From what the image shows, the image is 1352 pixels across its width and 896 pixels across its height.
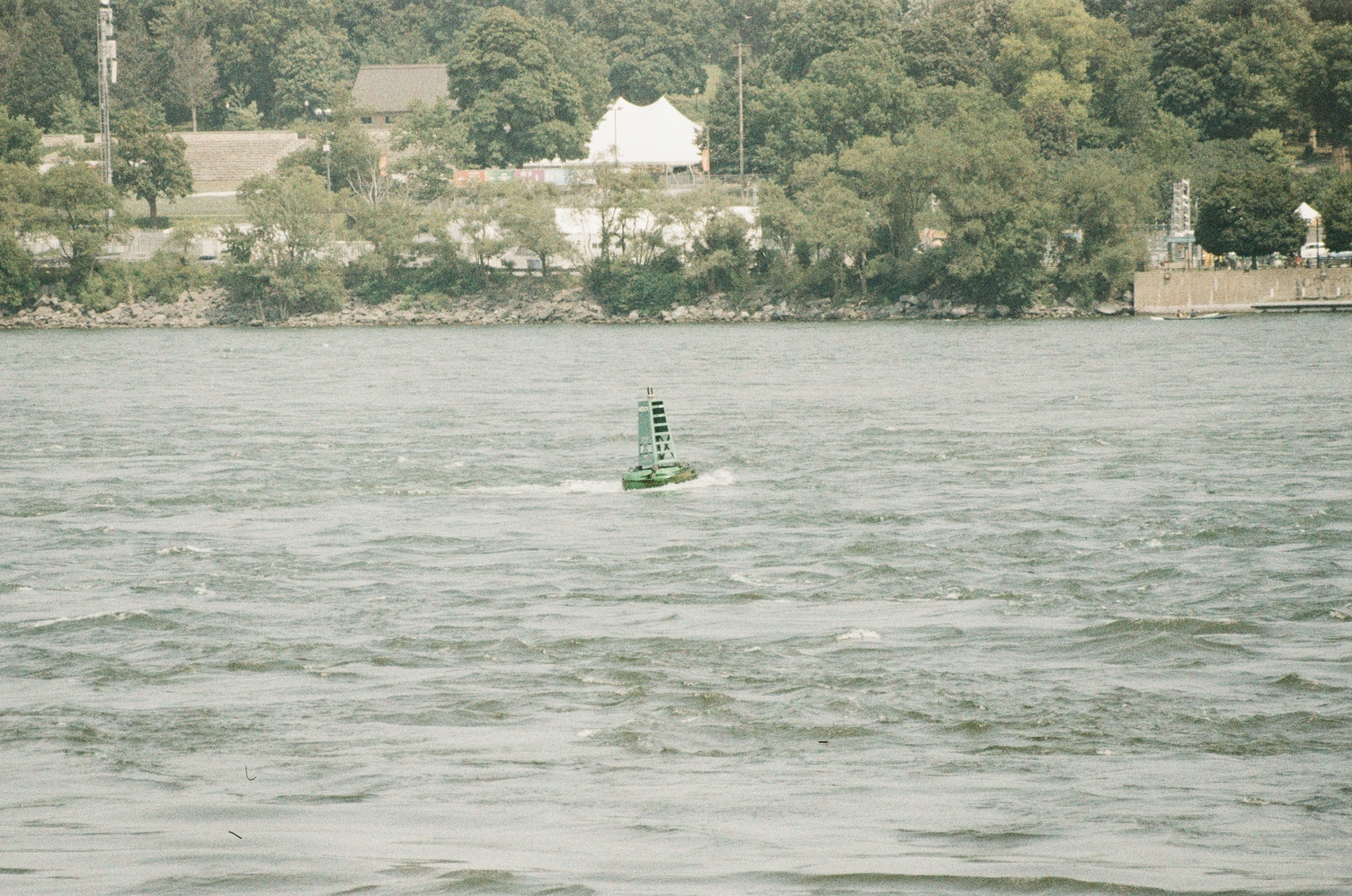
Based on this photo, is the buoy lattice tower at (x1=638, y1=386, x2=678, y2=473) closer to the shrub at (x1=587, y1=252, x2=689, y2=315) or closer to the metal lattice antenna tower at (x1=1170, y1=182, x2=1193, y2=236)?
the metal lattice antenna tower at (x1=1170, y1=182, x2=1193, y2=236)

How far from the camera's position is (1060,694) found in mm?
19422

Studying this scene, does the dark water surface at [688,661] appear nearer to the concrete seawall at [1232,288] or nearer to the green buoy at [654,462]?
the green buoy at [654,462]

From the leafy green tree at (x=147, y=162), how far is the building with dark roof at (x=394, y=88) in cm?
4170

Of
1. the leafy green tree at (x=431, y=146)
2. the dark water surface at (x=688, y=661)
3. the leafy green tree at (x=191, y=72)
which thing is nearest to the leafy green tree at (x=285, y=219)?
the leafy green tree at (x=431, y=146)

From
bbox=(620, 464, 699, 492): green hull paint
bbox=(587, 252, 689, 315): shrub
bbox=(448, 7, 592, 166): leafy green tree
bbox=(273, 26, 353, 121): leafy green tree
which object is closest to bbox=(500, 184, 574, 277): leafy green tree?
bbox=(587, 252, 689, 315): shrub

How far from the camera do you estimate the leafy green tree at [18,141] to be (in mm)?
135750

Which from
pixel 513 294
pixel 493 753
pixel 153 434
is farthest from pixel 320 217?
pixel 493 753

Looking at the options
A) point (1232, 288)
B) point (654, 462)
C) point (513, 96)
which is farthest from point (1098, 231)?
point (654, 462)

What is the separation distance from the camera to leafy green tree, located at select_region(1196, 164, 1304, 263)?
10838 centimetres

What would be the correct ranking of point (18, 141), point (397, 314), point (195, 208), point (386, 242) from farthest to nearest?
point (195, 208)
point (18, 141)
point (386, 242)
point (397, 314)

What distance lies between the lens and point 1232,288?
110500 millimetres

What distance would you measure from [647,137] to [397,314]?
91.3ft

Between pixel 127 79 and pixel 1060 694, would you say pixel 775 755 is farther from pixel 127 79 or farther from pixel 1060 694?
pixel 127 79

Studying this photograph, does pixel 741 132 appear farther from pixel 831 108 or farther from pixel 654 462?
pixel 654 462
